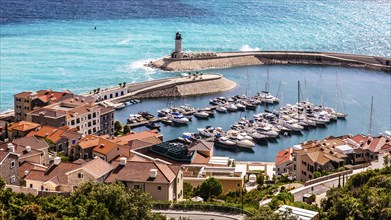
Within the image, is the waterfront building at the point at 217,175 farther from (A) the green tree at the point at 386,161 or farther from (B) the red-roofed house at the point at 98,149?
(A) the green tree at the point at 386,161

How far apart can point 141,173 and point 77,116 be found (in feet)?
76.2

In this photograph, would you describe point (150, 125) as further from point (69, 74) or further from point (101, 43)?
point (101, 43)

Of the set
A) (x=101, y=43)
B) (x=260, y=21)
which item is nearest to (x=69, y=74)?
(x=101, y=43)

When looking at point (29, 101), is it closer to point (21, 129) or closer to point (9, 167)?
point (21, 129)

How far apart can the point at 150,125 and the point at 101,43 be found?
46.2 metres

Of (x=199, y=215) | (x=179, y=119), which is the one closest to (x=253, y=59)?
(x=179, y=119)

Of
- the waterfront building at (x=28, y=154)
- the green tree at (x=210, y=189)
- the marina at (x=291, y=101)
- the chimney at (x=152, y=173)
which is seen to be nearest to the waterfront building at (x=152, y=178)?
the chimney at (x=152, y=173)

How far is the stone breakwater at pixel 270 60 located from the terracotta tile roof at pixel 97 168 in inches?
2329

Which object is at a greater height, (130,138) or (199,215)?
(199,215)

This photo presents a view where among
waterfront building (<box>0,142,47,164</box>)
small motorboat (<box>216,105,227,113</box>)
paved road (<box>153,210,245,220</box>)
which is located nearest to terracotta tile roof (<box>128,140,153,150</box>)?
waterfront building (<box>0,142,47,164</box>)

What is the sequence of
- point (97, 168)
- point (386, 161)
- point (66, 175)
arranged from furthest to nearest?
point (386, 161)
point (97, 168)
point (66, 175)

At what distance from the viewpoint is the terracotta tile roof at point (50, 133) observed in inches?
2042

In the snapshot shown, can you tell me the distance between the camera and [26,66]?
95.1 metres

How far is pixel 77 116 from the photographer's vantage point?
192 feet
